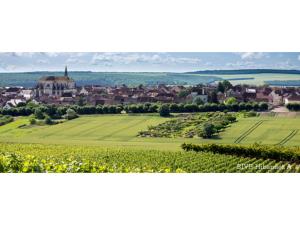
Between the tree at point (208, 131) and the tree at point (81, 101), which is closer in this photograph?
the tree at point (208, 131)

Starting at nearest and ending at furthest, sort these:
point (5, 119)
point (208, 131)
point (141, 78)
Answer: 1. point (208, 131)
2. point (5, 119)
3. point (141, 78)

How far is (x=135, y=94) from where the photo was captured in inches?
527

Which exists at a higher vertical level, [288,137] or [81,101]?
[81,101]

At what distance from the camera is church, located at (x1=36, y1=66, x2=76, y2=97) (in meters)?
12.9

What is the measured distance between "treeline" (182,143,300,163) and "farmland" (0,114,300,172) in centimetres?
9

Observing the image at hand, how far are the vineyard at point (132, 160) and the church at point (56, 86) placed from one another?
1130mm

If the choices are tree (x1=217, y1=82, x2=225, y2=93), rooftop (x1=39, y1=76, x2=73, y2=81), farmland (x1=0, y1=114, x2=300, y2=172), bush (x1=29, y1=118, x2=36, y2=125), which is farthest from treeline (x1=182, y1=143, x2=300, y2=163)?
bush (x1=29, y1=118, x2=36, y2=125)

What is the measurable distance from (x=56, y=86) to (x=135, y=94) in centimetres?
174

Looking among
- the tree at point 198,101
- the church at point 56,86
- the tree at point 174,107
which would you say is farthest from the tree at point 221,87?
the church at point 56,86

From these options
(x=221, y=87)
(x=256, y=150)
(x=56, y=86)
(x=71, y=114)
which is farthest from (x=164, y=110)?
(x=56, y=86)

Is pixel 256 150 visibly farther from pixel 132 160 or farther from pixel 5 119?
pixel 5 119

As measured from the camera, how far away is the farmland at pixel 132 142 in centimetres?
1198

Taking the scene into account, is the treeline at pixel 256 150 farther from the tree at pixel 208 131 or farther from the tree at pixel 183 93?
the tree at pixel 183 93

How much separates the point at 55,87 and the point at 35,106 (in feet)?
2.13
